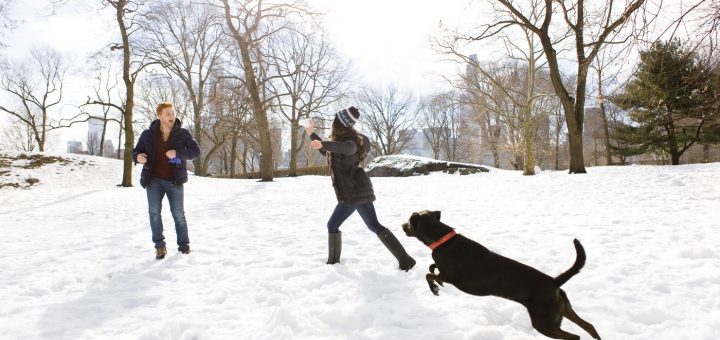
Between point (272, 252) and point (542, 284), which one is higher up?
point (542, 284)

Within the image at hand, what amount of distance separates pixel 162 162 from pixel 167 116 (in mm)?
613

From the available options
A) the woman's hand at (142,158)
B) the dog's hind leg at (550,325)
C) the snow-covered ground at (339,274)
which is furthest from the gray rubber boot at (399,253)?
the woman's hand at (142,158)

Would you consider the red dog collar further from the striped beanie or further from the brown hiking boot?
the brown hiking boot

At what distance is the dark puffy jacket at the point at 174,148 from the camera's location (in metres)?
4.75

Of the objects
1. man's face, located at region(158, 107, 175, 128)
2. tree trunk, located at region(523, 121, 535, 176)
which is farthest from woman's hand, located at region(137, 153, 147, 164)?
tree trunk, located at region(523, 121, 535, 176)

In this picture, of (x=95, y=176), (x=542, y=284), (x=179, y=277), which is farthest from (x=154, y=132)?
(x=95, y=176)

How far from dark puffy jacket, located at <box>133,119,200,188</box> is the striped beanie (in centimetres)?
210

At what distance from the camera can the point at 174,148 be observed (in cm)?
490

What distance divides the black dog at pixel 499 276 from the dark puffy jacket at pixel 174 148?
331 cm

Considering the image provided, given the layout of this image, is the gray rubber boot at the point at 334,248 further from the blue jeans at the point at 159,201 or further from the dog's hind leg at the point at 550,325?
the dog's hind leg at the point at 550,325

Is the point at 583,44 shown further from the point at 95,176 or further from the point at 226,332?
the point at 95,176

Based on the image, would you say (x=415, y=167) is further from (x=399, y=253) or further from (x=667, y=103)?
(x=399, y=253)

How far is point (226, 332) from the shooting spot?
284cm

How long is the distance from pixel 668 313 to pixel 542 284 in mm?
1424
